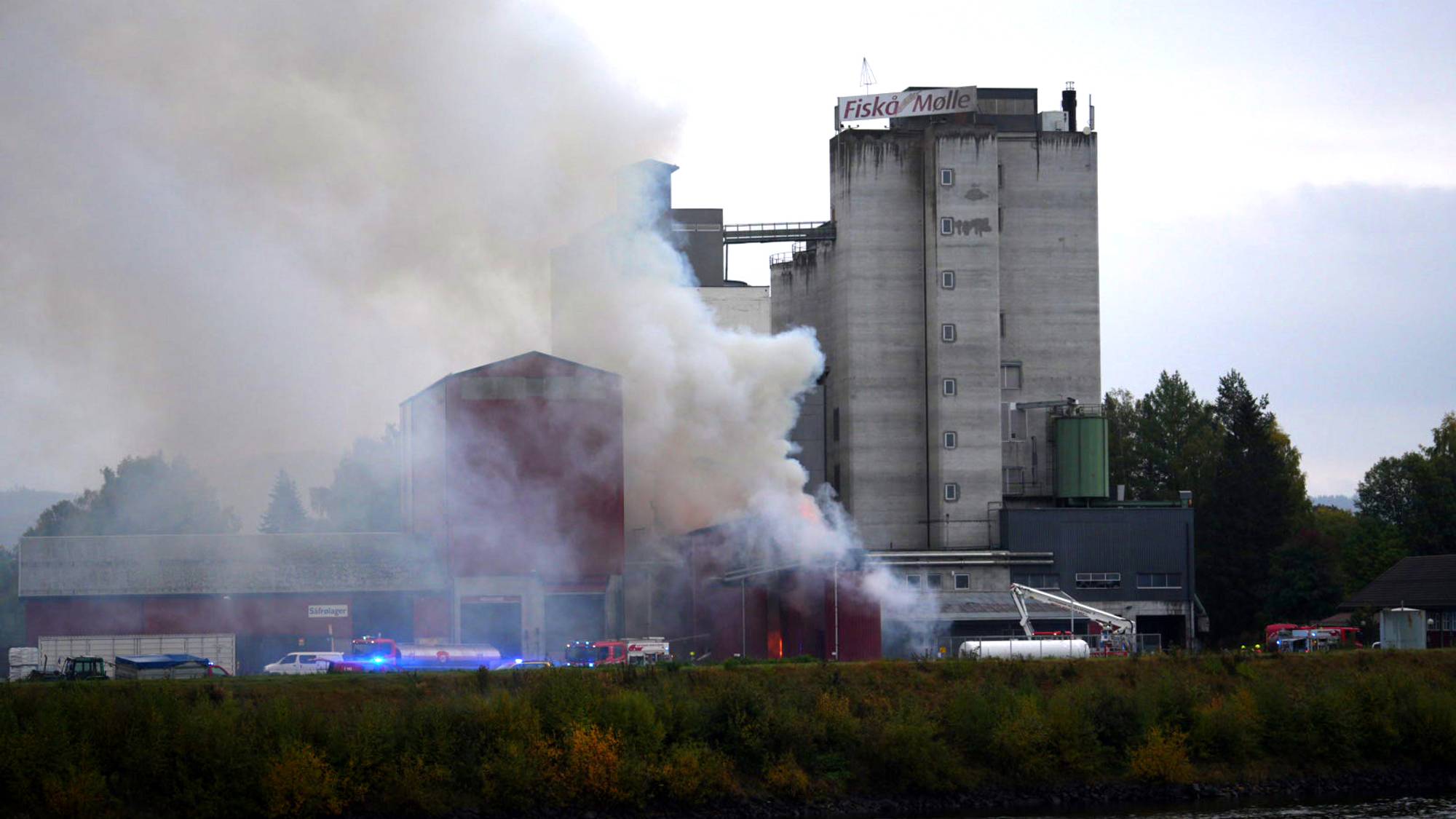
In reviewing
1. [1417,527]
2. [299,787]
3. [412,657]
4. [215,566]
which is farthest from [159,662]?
[1417,527]

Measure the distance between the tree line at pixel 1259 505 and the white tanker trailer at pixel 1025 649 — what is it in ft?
110

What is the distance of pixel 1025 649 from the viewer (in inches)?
3036

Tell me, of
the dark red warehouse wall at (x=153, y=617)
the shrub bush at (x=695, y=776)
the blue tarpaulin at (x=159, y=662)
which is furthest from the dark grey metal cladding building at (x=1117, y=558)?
the blue tarpaulin at (x=159, y=662)

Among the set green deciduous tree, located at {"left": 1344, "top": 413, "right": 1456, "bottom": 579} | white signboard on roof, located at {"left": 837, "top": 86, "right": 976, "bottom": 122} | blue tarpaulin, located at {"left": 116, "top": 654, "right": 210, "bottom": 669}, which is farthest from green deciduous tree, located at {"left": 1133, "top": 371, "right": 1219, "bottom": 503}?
blue tarpaulin, located at {"left": 116, "top": 654, "right": 210, "bottom": 669}

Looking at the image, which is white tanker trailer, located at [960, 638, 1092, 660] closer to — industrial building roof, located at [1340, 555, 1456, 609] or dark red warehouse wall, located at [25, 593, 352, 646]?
industrial building roof, located at [1340, 555, 1456, 609]

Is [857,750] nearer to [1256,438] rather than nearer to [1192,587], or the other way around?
[1192,587]

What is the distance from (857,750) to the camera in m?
62.9

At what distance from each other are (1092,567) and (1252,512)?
78.1 ft

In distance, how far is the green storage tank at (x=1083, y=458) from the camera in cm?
10400

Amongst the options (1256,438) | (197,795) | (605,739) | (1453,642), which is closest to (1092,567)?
(1453,642)

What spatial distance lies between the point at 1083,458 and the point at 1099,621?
18167mm

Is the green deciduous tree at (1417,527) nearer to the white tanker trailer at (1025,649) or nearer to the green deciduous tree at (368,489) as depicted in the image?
the white tanker trailer at (1025,649)

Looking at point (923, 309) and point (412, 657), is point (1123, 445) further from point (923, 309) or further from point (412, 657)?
point (412, 657)

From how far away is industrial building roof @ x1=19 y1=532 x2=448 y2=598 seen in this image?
8825cm
